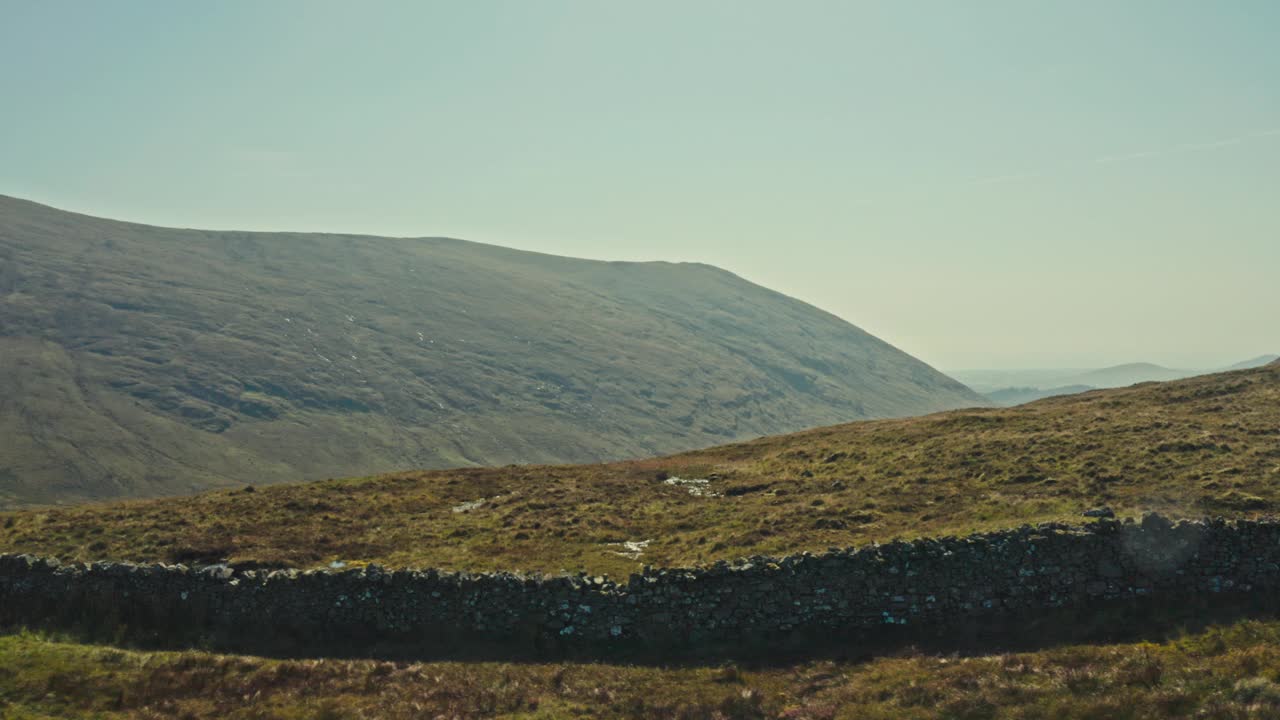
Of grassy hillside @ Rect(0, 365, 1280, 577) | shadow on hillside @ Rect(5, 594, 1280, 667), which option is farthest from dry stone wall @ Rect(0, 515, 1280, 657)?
grassy hillside @ Rect(0, 365, 1280, 577)

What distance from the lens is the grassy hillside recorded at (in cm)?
3186

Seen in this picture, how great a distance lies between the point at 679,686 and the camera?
20484mm

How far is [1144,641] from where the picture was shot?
19547 mm

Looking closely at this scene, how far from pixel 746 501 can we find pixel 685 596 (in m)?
19.7

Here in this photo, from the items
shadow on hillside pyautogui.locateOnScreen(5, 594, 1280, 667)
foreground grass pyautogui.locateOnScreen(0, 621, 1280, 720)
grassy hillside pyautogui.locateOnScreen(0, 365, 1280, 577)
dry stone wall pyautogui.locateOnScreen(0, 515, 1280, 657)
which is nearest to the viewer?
foreground grass pyautogui.locateOnScreen(0, 621, 1280, 720)

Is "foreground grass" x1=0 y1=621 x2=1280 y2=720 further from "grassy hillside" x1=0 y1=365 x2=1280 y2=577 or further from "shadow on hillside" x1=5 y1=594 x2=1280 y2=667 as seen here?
"grassy hillside" x1=0 y1=365 x2=1280 y2=577

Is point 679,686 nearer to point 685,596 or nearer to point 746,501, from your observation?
point 685,596

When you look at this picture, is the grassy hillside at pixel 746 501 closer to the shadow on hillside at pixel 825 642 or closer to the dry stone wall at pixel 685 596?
the dry stone wall at pixel 685 596

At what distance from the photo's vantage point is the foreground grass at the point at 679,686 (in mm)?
16344

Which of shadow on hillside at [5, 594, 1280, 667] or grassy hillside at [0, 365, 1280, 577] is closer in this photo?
shadow on hillside at [5, 594, 1280, 667]

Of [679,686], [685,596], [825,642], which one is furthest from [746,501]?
[679,686]

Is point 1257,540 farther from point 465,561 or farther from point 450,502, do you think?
point 450,502

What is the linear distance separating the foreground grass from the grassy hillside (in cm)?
856

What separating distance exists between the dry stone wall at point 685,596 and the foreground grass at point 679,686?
1826 millimetres
